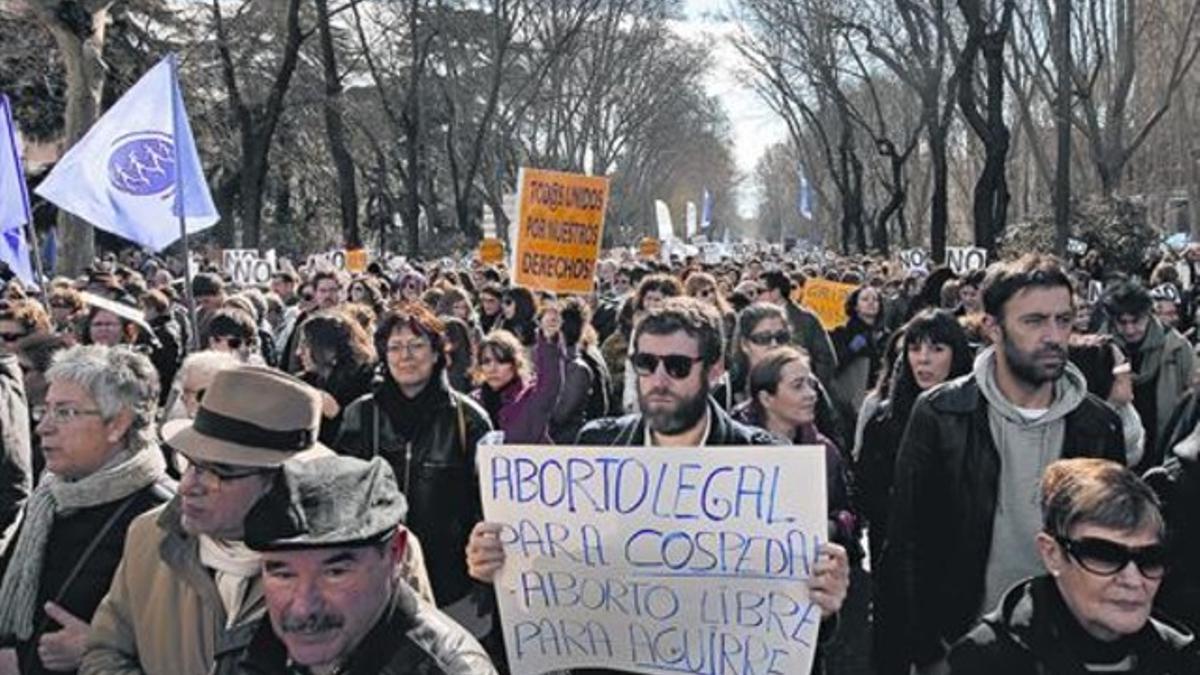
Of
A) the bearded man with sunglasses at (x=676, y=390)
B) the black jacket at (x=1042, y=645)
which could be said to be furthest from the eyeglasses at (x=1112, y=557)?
the bearded man with sunglasses at (x=676, y=390)

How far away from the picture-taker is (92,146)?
953 centimetres

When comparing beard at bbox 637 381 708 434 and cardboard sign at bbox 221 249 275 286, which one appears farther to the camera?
cardboard sign at bbox 221 249 275 286

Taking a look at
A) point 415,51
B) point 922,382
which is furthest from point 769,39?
point 922,382

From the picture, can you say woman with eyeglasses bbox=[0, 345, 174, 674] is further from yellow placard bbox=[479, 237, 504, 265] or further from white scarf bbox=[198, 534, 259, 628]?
yellow placard bbox=[479, 237, 504, 265]

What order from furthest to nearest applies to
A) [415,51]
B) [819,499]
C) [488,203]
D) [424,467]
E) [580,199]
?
[488,203] → [415,51] → [580,199] → [424,467] → [819,499]

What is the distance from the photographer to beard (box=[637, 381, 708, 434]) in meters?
3.90

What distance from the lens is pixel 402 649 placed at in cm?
251

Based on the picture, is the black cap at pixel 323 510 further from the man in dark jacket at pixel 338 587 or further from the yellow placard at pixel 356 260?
the yellow placard at pixel 356 260

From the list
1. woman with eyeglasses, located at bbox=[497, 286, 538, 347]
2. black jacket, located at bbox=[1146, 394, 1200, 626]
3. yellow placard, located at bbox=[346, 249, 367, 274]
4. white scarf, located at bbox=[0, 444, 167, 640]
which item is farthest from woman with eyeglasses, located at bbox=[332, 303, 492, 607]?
yellow placard, located at bbox=[346, 249, 367, 274]

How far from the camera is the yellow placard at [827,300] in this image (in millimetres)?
13258

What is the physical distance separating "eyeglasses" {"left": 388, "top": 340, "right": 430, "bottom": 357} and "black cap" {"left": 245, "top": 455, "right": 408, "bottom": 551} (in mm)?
2675

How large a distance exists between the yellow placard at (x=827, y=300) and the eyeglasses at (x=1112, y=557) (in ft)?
32.8

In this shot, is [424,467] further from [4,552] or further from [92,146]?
[92,146]

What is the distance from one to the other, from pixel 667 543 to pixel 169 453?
2.52 metres
